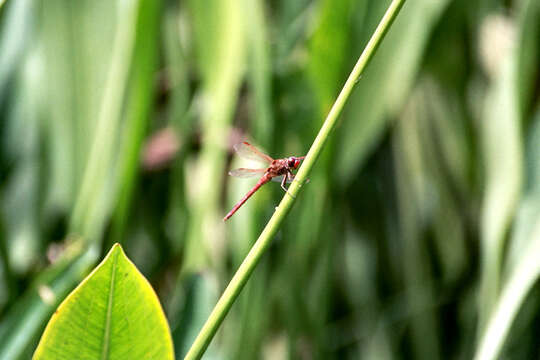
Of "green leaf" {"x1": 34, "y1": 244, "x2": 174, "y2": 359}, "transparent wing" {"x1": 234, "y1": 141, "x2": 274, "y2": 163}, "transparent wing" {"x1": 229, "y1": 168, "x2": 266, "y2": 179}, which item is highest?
"transparent wing" {"x1": 234, "y1": 141, "x2": 274, "y2": 163}

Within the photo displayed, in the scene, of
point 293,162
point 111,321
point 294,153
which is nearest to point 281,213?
point 111,321

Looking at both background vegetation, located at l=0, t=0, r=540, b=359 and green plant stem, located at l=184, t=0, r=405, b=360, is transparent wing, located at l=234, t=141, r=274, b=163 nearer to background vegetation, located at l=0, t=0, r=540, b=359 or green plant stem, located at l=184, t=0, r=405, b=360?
background vegetation, located at l=0, t=0, r=540, b=359

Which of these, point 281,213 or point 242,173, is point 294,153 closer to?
point 242,173

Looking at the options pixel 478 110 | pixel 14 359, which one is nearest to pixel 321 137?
pixel 14 359

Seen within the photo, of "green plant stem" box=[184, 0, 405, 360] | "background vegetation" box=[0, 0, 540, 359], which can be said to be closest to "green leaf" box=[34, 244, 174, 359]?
"green plant stem" box=[184, 0, 405, 360]

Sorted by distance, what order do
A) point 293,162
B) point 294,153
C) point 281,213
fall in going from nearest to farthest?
point 281,213
point 293,162
point 294,153

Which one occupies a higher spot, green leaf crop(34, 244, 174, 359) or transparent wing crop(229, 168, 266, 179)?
transparent wing crop(229, 168, 266, 179)
